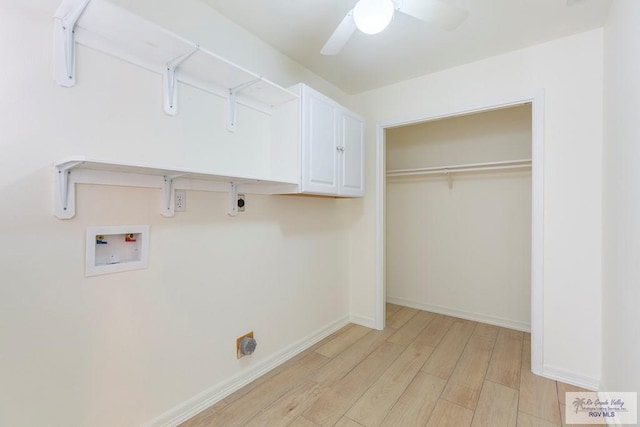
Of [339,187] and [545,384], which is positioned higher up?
[339,187]

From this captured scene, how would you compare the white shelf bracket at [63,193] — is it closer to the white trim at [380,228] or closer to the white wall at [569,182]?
the white trim at [380,228]

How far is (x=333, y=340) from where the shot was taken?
2.66 metres

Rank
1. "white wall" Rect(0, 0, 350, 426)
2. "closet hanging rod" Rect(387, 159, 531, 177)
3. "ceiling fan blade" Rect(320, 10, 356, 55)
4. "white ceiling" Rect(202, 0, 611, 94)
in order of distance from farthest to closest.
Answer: "closet hanging rod" Rect(387, 159, 531, 177), "white ceiling" Rect(202, 0, 611, 94), "ceiling fan blade" Rect(320, 10, 356, 55), "white wall" Rect(0, 0, 350, 426)

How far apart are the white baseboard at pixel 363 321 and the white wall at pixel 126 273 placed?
3.51 feet

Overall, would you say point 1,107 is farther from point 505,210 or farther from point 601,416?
point 505,210

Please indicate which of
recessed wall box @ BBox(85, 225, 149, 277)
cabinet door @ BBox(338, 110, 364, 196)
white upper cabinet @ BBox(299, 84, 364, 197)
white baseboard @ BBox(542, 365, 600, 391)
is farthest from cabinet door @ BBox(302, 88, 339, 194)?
white baseboard @ BBox(542, 365, 600, 391)

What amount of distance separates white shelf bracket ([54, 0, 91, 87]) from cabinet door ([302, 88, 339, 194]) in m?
1.21

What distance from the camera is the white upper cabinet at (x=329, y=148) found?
2.01 metres

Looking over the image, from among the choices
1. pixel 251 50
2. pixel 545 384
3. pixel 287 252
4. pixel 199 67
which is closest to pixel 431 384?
pixel 545 384

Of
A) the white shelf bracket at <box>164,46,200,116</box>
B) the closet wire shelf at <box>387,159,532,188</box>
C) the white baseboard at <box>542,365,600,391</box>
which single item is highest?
A: the white shelf bracket at <box>164,46,200,116</box>

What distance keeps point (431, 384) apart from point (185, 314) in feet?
5.39

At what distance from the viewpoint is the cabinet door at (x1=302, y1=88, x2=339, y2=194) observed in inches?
79.0

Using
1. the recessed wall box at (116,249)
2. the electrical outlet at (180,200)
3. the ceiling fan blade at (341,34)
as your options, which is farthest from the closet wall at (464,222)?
the recessed wall box at (116,249)

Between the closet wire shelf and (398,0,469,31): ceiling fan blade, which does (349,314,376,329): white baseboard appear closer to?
the closet wire shelf
